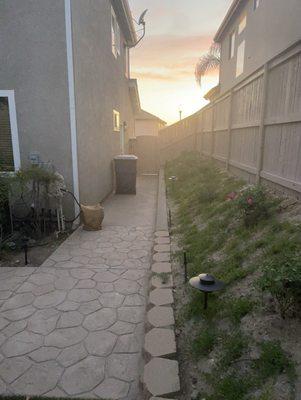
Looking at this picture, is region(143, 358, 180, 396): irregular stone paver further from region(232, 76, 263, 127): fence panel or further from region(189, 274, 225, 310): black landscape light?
region(232, 76, 263, 127): fence panel

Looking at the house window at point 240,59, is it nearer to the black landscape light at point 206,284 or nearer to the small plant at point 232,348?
the black landscape light at point 206,284

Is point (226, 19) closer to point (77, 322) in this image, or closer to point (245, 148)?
point (245, 148)

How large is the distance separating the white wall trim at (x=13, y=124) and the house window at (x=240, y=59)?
1143 cm

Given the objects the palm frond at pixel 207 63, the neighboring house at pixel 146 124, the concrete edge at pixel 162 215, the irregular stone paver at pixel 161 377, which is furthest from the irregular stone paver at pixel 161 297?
the neighboring house at pixel 146 124

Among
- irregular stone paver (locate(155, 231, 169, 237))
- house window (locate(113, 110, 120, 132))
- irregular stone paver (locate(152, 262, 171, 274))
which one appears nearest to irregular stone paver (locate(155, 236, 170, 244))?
irregular stone paver (locate(155, 231, 169, 237))

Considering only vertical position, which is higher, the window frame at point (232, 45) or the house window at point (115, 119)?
the window frame at point (232, 45)

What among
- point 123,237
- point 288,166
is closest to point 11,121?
point 123,237

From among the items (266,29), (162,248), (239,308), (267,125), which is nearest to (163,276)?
(162,248)

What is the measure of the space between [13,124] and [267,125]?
4.87 meters

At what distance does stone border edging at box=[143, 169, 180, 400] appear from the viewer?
2.27 metres

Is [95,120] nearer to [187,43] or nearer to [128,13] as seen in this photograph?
[128,13]

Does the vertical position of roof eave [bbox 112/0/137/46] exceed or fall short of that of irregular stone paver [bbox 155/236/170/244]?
it exceeds it

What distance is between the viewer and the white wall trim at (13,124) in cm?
574

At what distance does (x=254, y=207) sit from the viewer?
411cm
